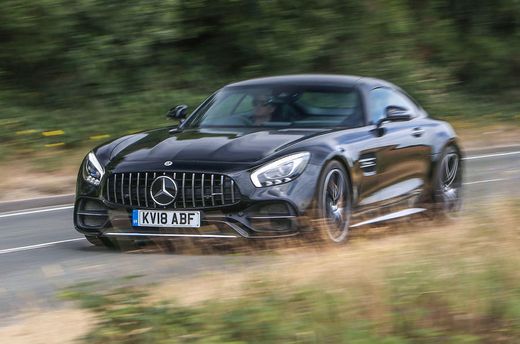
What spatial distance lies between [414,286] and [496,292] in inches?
17.1

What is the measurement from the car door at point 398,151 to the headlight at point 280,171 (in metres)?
1.22

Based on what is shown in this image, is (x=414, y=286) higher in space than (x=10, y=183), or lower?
higher

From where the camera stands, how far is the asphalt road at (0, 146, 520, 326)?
25.1 feet

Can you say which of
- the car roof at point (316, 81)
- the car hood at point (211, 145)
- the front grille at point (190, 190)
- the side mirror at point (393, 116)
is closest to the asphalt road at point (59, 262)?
the front grille at point (190, 190)

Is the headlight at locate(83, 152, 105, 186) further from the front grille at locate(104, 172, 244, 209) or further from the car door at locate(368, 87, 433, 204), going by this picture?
the car door at locate(368, 87, 433, 204)

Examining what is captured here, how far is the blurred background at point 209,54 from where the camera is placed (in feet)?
58.9

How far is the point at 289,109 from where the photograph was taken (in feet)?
32.5

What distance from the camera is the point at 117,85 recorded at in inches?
761

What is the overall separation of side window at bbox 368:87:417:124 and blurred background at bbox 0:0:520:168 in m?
6.69

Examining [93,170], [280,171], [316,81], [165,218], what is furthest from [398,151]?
[93,170]

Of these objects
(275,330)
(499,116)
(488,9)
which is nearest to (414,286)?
(275,330)

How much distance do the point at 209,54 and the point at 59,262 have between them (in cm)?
1321

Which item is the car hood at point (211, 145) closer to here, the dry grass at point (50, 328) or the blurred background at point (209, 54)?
the dry grass at point (50, 328)

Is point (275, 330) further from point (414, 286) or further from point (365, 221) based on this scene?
point (365, 221)
